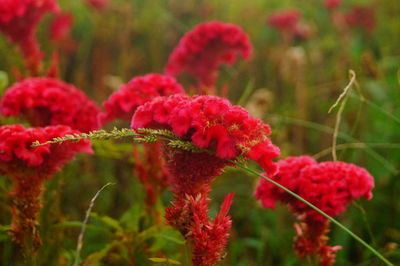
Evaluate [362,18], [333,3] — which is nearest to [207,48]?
[333,3]

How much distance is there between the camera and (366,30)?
12.9 ft

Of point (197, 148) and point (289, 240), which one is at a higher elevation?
point (197, 148)

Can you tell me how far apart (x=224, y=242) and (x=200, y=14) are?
3.04 m

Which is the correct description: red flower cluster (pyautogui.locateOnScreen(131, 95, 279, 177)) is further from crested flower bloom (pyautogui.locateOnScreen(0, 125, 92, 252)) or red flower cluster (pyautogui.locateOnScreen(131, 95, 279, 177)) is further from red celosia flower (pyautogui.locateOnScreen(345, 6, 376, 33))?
red celosia flower (pyautogui.locateOnScreen(345, 6, 376, 33))

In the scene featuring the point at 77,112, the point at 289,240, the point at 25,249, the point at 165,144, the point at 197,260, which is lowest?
the point at 289,240

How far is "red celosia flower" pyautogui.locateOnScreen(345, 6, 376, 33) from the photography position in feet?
12.4

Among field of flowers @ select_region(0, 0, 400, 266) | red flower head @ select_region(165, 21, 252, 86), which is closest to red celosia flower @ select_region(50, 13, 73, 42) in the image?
field of flowers @ select_region(0, 0, 400, 266)

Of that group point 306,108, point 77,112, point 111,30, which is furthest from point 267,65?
point 77,112

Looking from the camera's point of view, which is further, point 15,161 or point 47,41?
point 47,41

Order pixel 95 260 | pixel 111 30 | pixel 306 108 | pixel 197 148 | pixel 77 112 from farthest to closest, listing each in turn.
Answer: pixel 111 30
pixel 306 108
pixel 77 112
pixel 95 260
pixel 197 148

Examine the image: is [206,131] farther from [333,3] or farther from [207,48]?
[333,3]

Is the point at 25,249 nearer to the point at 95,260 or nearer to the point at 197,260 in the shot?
the point at 95,260

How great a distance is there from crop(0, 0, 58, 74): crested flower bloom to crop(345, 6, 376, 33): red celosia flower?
8.13 feet

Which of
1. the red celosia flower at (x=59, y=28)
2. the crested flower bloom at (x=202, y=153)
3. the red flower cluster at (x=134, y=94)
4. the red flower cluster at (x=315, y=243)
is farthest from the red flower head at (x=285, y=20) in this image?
the crested flower bloom at (x=202, y=153)
